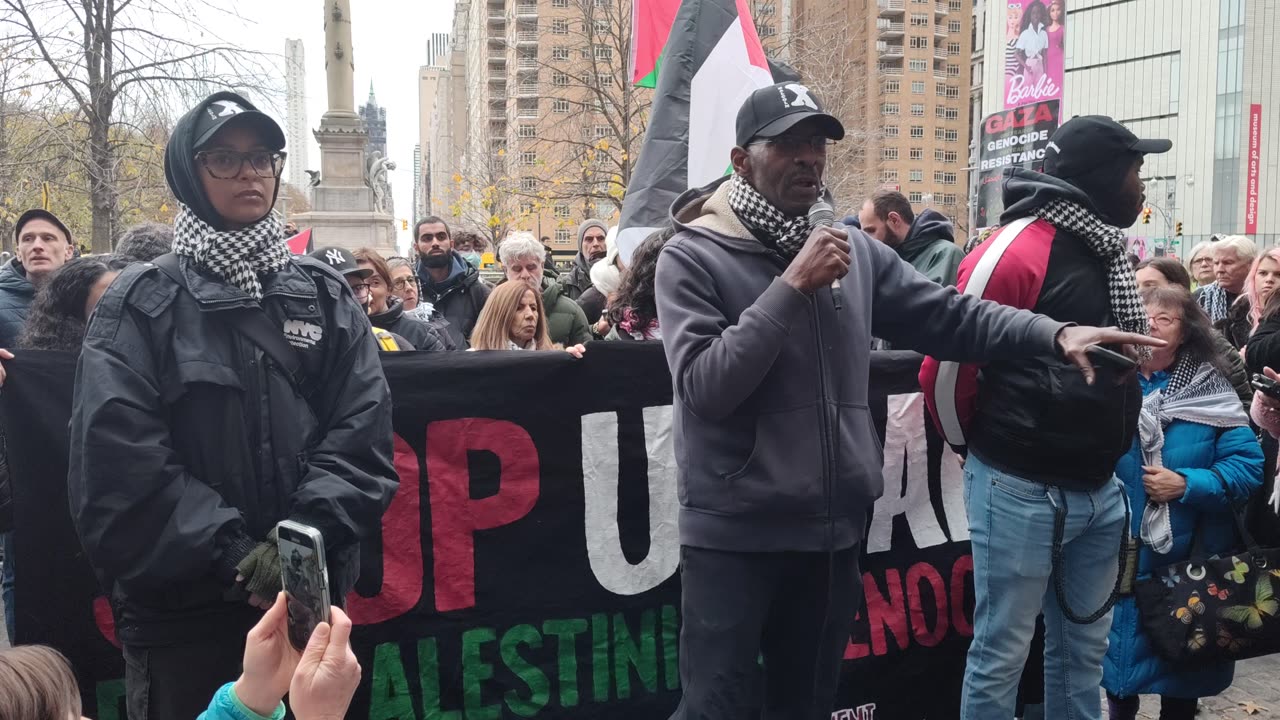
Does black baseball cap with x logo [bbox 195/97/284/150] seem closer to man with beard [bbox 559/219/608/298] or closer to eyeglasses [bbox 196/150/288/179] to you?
eyeglasses [bbox 196/150/288/179]

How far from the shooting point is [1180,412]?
4.05 metres

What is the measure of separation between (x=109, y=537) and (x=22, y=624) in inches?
53.6

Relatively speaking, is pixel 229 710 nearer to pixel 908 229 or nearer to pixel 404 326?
pixel 404 326

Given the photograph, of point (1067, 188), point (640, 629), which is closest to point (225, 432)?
point (640, 629)

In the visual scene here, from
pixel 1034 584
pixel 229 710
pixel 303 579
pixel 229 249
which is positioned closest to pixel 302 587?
pixel 303 579

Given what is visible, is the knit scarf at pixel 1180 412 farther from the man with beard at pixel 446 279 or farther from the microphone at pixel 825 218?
the man with beard at pixel 446 279

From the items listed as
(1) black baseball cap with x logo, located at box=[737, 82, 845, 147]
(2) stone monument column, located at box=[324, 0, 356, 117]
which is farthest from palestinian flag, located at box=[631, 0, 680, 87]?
(2) stone monument column, located at box=[324, 0, 356, 117]

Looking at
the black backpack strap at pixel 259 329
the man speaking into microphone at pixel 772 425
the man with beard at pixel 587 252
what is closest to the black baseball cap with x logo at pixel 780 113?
the man speaking into microphone at pixel 772 425

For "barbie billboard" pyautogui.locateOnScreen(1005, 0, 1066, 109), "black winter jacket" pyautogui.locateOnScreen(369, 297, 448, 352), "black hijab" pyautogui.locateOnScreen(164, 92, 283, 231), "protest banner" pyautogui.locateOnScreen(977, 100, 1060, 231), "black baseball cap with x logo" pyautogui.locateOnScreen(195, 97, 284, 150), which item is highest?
"barbie billboard" pyautogui.locateOnScreen(1005, 0, 1066, 109)

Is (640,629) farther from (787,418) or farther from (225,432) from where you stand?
(225,432)

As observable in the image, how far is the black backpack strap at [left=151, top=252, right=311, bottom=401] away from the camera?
253cm

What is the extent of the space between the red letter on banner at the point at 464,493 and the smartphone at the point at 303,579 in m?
2.18

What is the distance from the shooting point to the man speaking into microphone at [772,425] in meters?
2.63

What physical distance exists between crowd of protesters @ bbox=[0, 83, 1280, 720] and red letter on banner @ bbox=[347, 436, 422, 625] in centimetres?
83
